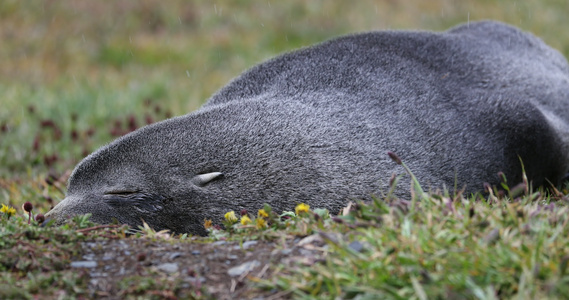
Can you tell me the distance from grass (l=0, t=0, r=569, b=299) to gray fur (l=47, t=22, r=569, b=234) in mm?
534

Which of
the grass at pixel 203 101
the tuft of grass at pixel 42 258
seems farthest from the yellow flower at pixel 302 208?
the tuft of grass at pixel 42 258

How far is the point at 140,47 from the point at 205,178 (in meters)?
9.66

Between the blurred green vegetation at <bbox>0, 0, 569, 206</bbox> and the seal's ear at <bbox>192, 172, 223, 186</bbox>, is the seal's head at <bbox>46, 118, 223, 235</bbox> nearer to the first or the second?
the seal's ear at <bbox>192, 172, 223, 186</bbox>

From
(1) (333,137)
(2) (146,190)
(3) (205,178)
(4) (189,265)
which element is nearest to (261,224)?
(4) (189,265)

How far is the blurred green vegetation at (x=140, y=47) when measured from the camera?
8.89 meters

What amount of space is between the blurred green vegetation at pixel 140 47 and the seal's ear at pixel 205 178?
393 cm

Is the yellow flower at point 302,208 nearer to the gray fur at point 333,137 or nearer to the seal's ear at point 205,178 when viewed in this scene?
the gray fur at point 333,137

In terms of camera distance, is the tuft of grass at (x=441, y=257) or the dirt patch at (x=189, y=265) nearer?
the tuft of grass at (x=441, y=257)

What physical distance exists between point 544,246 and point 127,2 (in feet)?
44.8

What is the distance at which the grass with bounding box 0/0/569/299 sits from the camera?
250cm

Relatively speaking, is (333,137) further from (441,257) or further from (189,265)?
(441,257)

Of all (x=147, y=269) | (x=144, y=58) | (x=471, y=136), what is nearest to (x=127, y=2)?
(x=144, y=58)

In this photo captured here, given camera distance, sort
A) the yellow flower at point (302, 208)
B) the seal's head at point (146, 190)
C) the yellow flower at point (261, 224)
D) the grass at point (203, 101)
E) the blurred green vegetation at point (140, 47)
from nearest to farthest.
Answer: the grass at point (203, 101) < the yellow flower at point (261, 224) < the yellow flower at point (302, 208) < the seal's head at point (146, 190) < the blurred green vegetation at point (140, 47)

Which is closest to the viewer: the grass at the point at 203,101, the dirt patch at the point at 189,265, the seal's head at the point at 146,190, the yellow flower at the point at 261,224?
the grass at the point at 203,101
